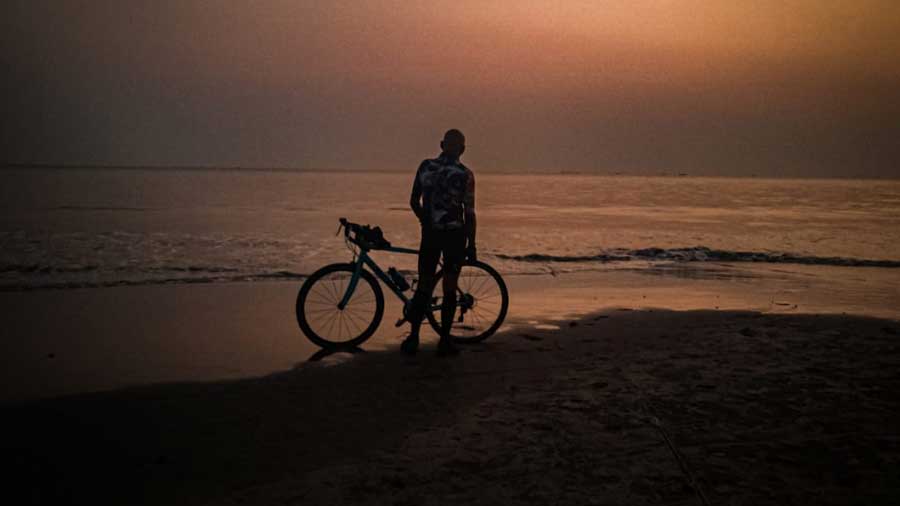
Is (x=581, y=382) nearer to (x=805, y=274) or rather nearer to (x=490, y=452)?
(x=490, y=452)

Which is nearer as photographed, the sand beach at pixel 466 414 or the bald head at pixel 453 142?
the sand beach at pixel 466 414

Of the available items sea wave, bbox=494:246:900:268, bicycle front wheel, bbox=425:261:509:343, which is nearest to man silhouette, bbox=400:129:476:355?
bicycle front wheel, bbox=425:261:509:343

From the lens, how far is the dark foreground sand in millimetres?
3736

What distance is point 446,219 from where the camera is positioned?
7.28 metres

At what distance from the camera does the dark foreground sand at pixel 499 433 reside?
374cm


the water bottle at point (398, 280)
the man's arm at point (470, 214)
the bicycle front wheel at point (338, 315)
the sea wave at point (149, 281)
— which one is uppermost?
the man's arm at point (470, 214)

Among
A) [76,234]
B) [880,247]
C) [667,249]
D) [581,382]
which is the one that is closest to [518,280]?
[581,382]

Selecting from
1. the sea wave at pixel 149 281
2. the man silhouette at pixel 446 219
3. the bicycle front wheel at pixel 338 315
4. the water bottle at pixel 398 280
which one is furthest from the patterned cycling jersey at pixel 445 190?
the sea wave at pixel 149 281

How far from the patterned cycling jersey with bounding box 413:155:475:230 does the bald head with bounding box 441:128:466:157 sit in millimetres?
78

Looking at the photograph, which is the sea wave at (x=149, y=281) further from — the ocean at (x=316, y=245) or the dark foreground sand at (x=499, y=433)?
the dark foreground sand at (x=499, y=433)

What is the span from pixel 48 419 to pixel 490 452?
3308 millimetres

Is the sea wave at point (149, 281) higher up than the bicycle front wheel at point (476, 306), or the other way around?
the bicycle front wheel at point (476, 306)

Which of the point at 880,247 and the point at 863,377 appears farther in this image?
the point at 880,247

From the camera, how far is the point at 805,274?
15.4 m
